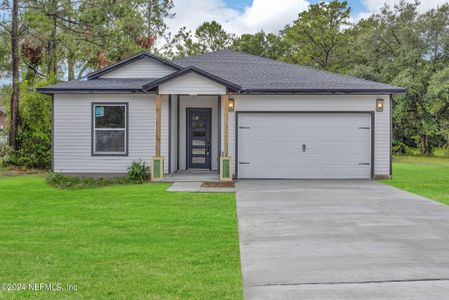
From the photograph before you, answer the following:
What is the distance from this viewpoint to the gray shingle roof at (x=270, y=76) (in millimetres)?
13664

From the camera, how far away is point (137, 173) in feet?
42.9

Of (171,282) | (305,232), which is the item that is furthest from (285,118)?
(171,282)

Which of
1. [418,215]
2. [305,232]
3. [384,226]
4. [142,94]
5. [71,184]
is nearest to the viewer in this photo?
[305,232]

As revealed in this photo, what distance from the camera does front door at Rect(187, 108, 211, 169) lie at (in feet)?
50.2

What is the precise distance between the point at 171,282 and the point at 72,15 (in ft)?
54.0

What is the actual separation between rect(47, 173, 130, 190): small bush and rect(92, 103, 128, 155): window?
3.82ft


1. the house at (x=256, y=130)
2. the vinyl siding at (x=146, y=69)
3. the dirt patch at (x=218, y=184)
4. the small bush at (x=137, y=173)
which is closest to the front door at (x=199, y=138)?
the house at (x=256, y=130)

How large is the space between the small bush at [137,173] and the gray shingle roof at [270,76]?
12.8ft

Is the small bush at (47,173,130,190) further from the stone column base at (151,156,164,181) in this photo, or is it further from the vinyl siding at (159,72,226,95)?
the vinyl siding at (159,72,226,95)

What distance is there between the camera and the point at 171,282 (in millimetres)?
4211

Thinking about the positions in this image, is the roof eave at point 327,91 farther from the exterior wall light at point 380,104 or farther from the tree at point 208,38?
the tree at point 208,38

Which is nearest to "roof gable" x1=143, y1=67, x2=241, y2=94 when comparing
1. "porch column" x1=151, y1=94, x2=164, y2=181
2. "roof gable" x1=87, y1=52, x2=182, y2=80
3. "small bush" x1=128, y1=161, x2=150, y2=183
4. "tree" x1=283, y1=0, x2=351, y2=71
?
"porch column" x1=151, y1=94, x2=164, y2=181

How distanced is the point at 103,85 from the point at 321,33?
2827 cm

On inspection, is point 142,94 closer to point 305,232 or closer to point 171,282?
point 305,232
